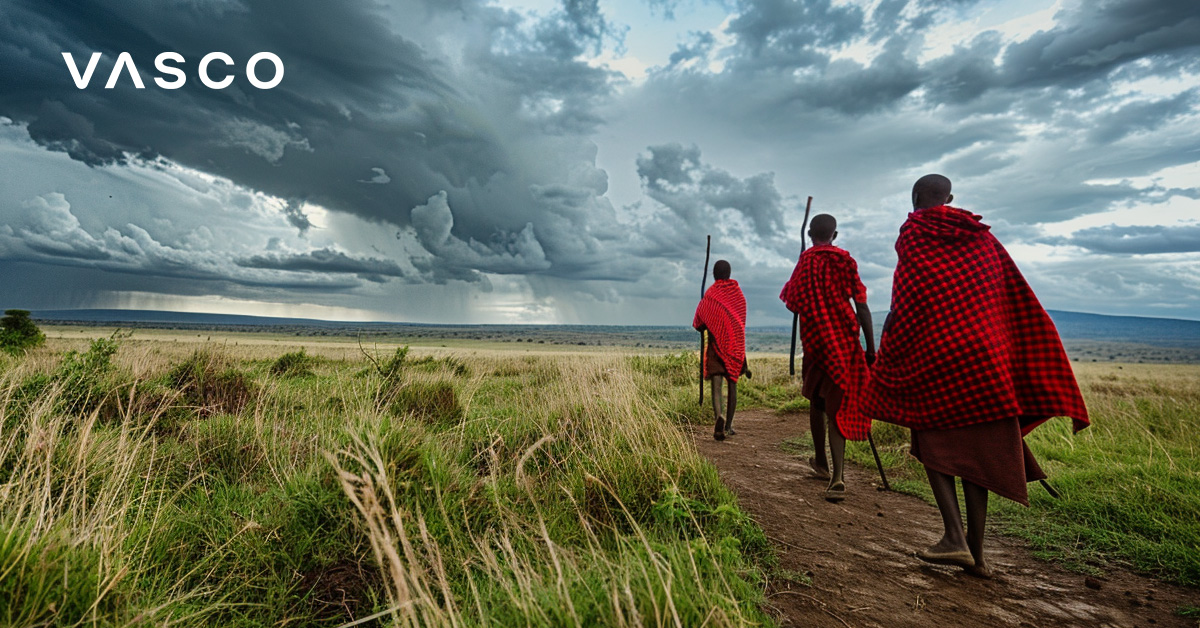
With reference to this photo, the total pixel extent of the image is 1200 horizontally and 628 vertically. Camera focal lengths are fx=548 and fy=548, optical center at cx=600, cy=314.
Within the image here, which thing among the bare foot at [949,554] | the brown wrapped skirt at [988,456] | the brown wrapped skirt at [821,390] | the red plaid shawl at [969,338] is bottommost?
the bare foot at [949,554]

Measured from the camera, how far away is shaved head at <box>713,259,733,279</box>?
8164mm

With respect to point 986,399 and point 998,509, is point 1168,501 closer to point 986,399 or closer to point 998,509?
point 998,509

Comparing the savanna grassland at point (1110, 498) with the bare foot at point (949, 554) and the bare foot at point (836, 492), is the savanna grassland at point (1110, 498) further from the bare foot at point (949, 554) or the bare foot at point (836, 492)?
the bare foot at point (836, 492)

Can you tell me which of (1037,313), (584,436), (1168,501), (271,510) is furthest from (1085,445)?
(271,510)

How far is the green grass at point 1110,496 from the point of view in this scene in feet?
12.7

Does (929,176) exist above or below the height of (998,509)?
above

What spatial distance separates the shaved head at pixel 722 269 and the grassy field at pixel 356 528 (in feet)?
10.5

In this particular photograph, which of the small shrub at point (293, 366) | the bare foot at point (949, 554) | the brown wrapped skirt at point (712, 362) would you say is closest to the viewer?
the bare foot at point (949, 554)

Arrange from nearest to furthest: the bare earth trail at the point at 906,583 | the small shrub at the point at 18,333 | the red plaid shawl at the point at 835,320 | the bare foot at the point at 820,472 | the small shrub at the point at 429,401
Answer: the bare earth trail at the point at 906,583 < the red plaid shawl at the point at 835,320 < the bare foot at the point at 820,472 < the small shrub at the point at 429,401 < the small shrub at the point at 18,333

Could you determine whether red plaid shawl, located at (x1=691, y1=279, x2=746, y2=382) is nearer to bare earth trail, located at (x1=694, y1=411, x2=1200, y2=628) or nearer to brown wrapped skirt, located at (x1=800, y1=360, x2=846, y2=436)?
brown wrapped skirt, located at (x1=800, y1=360, x2=846, y2=436)

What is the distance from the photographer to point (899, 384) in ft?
13.4

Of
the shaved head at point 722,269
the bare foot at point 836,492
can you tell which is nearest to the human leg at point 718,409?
the shaved head at point 722,269

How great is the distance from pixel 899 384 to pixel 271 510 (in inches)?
174

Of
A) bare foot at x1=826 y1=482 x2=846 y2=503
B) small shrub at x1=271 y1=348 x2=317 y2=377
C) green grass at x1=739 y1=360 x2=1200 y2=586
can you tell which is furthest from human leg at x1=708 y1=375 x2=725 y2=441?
small shrub at x1=271 y1=348 x2=317 y2=377
